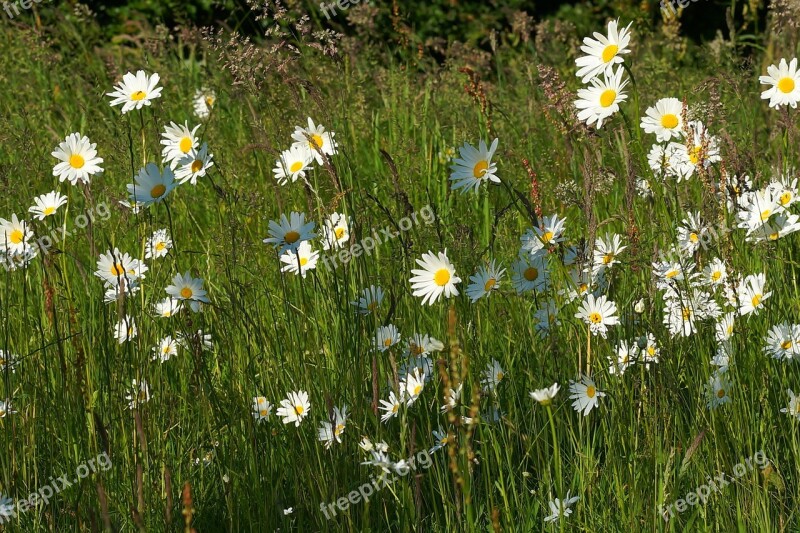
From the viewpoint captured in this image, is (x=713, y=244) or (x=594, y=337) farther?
(x=594, y=337)

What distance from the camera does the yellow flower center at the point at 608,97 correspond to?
1.95m

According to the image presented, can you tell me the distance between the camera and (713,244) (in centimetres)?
195

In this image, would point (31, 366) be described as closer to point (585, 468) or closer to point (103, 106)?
point (585, 468)

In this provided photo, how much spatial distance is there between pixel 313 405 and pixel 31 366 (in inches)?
32.0

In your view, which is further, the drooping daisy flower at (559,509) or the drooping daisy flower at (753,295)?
the drooping daisy flower at (753,295)

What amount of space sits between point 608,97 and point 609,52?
91 mm

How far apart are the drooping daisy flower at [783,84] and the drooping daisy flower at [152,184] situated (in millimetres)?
1320

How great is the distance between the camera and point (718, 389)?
1.96 meters

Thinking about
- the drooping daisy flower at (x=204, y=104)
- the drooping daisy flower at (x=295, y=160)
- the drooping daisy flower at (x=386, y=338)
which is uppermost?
the drooping daisy flower at (x=204, y=104)

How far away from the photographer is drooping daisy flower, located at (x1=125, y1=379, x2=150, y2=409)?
175 centimetres

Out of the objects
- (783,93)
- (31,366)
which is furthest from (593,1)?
(31,366)

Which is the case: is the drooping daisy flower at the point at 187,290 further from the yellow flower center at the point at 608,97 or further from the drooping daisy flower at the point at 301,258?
the yellow flower center at the point at 608,97

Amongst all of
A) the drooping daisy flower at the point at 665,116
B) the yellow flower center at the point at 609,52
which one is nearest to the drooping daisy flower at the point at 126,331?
the yellow flower center at the point at 609,52

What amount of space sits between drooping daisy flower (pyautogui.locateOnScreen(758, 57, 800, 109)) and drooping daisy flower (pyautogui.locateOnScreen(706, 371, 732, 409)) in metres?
0.63
